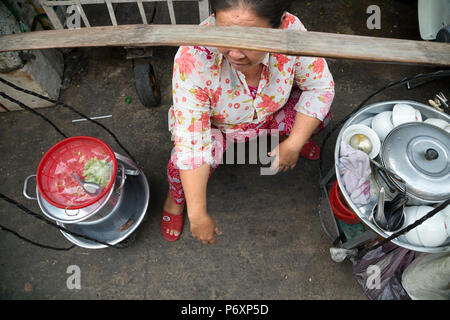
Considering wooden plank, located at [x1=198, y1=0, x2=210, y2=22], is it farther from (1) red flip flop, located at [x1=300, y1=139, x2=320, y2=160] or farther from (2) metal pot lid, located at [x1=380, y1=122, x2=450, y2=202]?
(2) metal pot lid, located at [x1=380, y1=122, x2=450, y2=202]

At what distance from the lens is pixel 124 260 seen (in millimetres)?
1981

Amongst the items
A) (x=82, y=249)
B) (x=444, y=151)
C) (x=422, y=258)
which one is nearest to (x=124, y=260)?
(x=82, y=249)

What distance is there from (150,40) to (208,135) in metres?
0.59

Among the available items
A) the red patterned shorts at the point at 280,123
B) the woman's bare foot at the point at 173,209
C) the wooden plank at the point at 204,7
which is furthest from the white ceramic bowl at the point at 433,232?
the wooden plank at the point at 204,7

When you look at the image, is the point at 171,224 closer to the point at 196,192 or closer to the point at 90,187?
the point at 90,187

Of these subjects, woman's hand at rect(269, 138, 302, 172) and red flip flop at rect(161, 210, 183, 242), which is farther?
red flip flop at rect(161, 210, 183, 242)

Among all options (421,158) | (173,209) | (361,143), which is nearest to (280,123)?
(361,143)

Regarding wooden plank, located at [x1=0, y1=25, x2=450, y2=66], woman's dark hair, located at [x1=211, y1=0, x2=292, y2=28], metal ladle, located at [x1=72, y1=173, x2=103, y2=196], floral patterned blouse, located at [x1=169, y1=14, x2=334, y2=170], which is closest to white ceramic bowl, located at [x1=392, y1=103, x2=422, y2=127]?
floral patterned blouse, located at [x1=169, y1=14, x2=334, y2=170]

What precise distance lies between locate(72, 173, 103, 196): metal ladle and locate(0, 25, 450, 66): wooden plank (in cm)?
98

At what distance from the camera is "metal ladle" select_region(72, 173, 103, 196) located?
159 centimetres

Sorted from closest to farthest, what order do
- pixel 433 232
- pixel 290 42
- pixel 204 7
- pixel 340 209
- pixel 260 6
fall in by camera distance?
pixel 290 42 → pixel 260 6 → pixel 433 232 → pixel 340 209 → pixel 204 7

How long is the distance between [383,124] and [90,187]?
1.60 m

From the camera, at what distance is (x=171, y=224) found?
2004 millimetres

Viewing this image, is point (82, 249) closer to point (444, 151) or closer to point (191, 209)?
point (191, 209)
